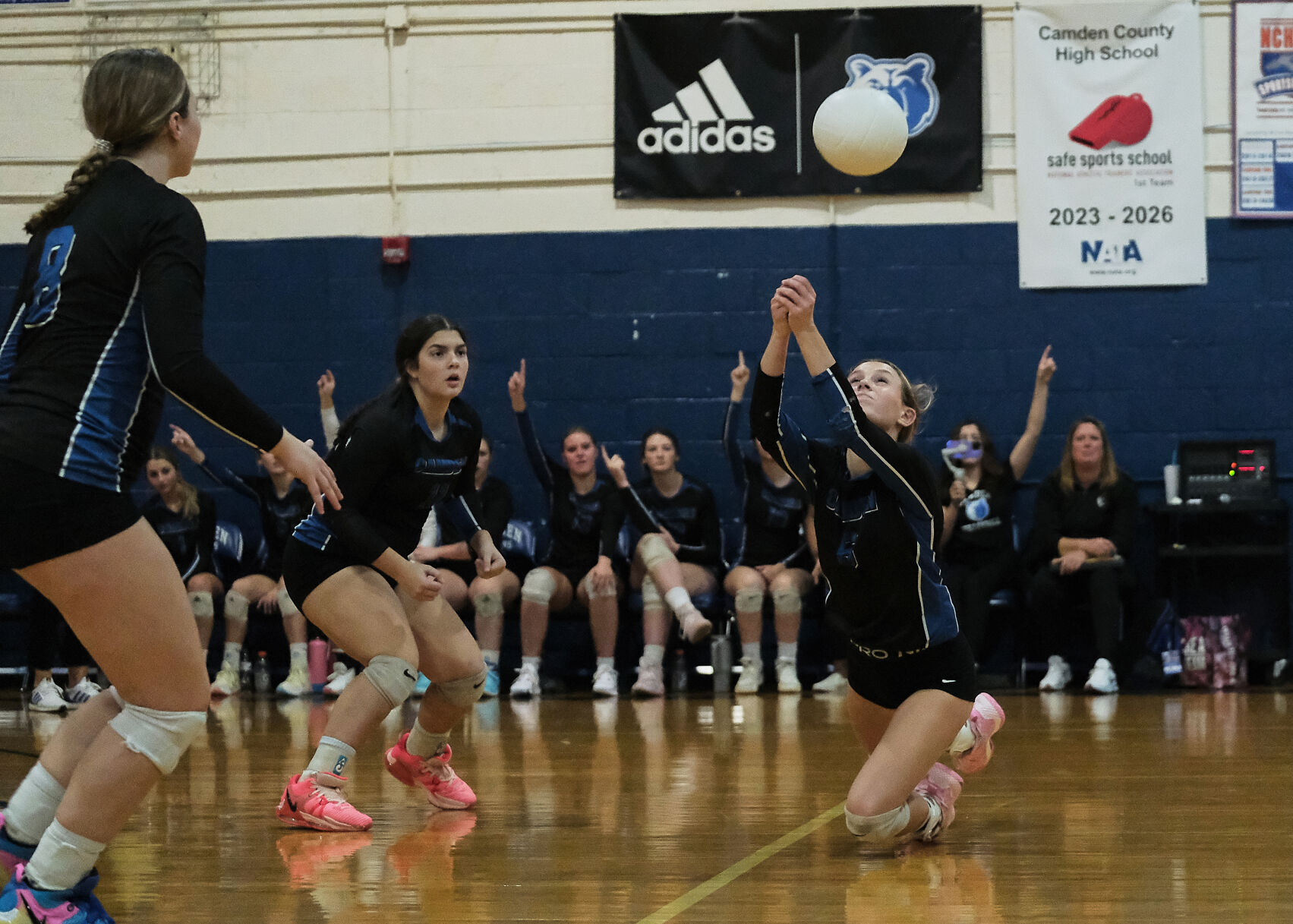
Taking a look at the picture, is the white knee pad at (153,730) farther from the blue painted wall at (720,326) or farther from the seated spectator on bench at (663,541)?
the blue painted wall at (720,326)

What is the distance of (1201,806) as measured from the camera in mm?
4004

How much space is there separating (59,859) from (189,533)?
6072mm

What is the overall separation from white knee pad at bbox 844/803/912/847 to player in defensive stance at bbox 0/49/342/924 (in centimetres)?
159

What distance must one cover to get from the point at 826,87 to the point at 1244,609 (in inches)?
160

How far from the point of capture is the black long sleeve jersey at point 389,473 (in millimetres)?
3900

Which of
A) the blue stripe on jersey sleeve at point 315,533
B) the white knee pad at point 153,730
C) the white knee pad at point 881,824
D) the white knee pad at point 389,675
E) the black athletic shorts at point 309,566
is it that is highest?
the blue stripe on jersey sleeve at point 315,533

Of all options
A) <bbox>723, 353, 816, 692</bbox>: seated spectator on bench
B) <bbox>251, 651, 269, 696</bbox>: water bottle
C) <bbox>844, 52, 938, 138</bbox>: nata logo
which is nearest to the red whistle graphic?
<bbox>844, 52, 938, 138</bbox>: nata logo

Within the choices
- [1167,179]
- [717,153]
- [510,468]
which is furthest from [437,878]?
[1167,179]

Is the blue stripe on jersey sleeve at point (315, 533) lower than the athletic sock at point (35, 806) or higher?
higher

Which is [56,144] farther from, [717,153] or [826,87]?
[826,87]

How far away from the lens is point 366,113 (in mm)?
8945

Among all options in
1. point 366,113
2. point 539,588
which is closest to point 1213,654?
point 539,588

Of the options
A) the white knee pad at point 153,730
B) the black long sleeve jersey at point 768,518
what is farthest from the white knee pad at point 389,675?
the black long sleeve jersey at point 768,518

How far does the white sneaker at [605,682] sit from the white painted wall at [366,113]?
111 inches
